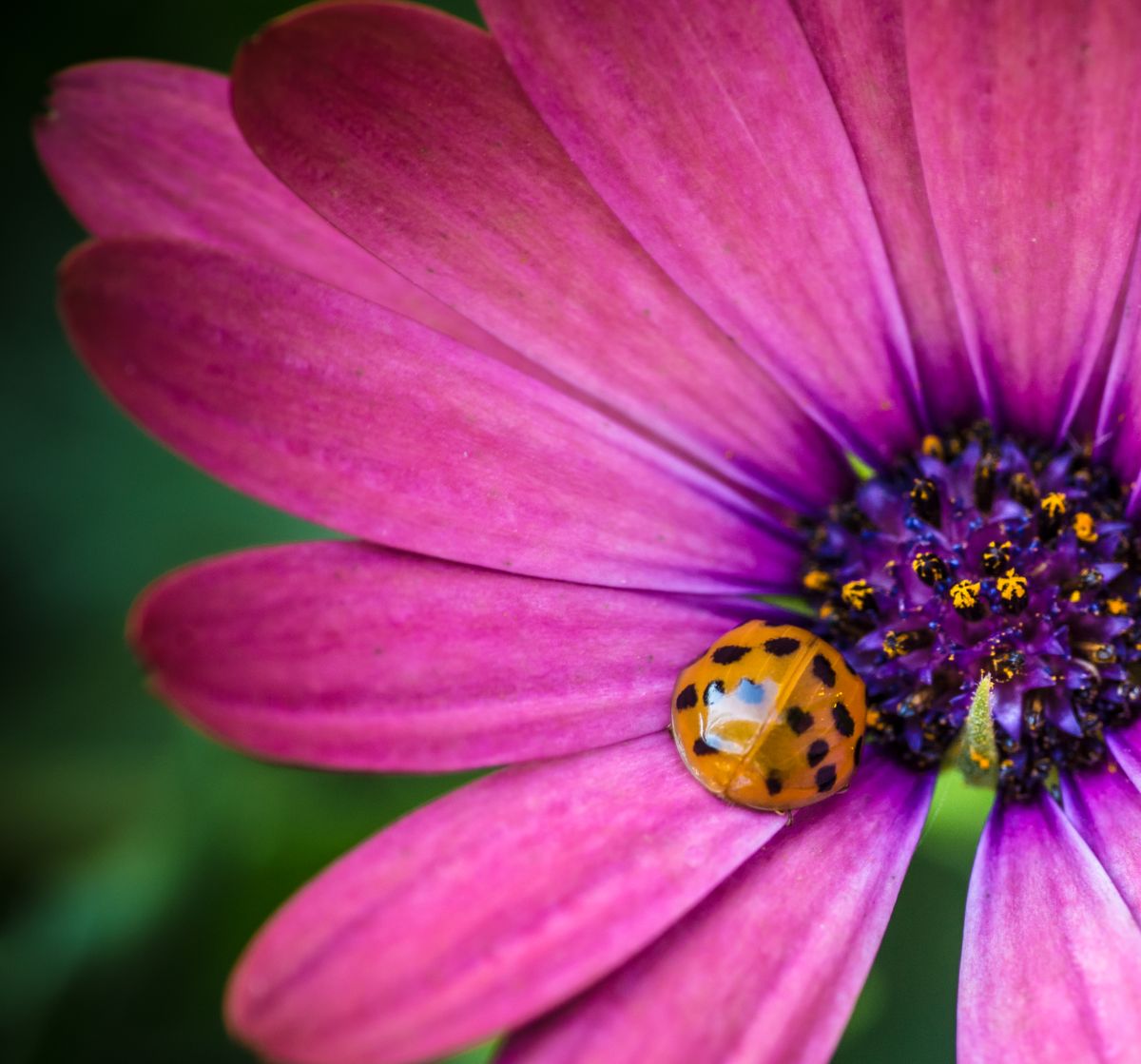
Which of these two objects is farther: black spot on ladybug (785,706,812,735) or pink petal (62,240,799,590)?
black spot on ladybug (785,706,812,735)

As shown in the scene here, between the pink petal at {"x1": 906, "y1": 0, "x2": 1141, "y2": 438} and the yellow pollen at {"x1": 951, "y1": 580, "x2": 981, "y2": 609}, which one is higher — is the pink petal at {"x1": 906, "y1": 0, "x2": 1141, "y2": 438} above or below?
above

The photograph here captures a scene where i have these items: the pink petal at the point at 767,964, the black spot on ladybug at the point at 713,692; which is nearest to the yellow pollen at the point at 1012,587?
the pink petal at the point at 767,964

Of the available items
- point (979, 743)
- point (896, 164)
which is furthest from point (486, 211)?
point (979, 743)

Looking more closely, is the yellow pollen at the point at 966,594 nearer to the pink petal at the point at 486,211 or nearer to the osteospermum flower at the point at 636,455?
the osteospermum flower at the point at 636,455

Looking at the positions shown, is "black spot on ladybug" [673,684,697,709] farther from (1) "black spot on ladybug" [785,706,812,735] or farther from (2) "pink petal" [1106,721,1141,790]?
(2) "pink petal" [1106,721,1141,790]

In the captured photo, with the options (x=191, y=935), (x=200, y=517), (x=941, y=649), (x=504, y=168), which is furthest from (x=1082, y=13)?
(x=191, y=935)

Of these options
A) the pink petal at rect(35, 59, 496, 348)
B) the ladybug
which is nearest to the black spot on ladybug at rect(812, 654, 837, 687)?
the ladybug

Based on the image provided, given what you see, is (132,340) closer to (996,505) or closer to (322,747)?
(322,747)
